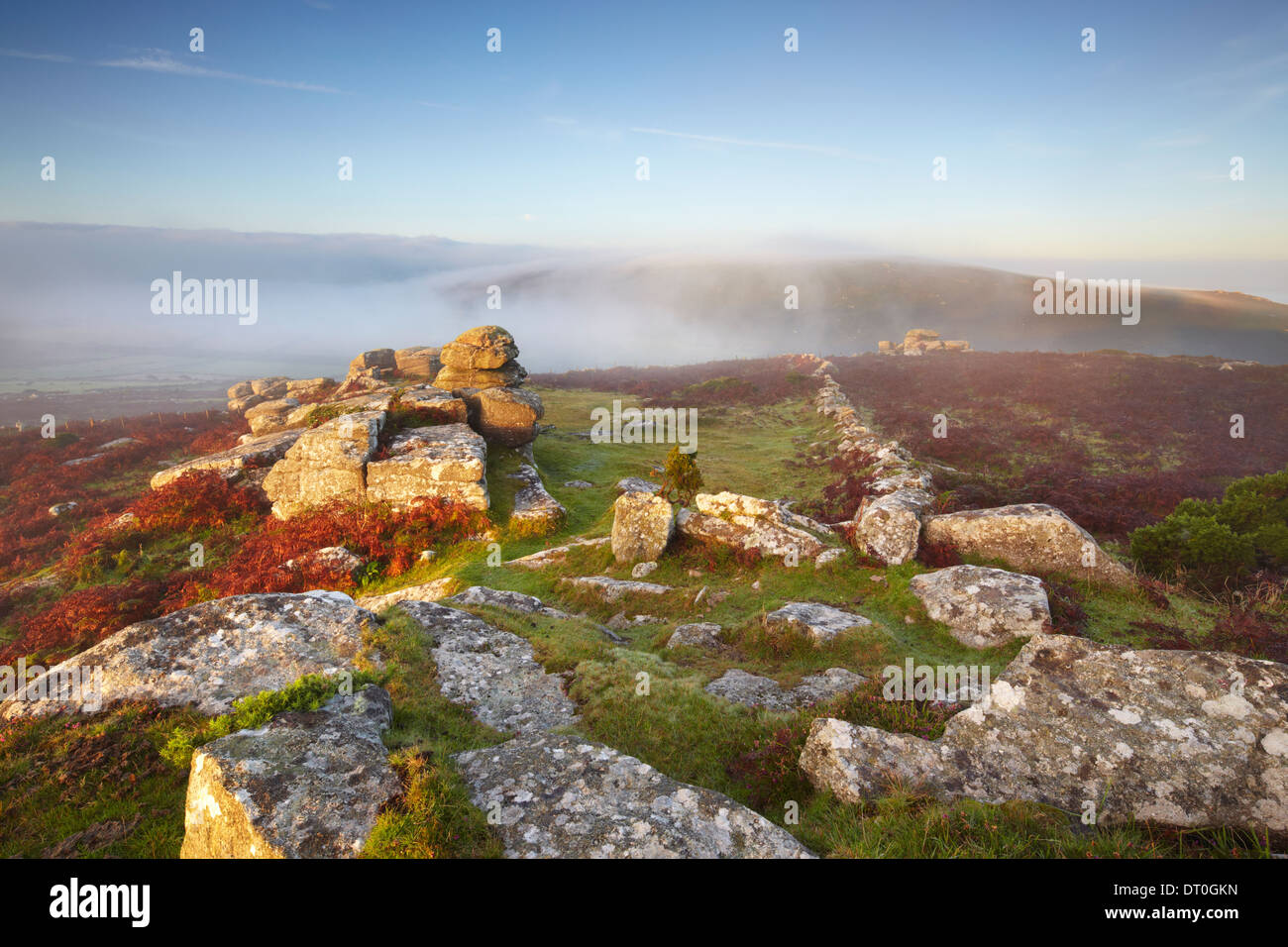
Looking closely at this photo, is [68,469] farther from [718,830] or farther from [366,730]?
[718,830]

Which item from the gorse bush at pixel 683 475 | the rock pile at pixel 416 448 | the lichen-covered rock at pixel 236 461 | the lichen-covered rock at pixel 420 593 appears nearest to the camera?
the lichen-covered rock at pixel 420 593

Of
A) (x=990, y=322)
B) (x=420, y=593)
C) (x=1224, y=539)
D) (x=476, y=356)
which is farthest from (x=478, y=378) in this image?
(x=990, y=322)

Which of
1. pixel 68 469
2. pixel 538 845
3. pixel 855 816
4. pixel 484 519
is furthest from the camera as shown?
pixel 68 469

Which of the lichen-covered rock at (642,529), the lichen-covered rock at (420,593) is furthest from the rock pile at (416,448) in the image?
the lichen-covered rock at (642,529)

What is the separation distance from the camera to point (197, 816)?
5027 millimetres

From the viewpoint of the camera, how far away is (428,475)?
21.0 m

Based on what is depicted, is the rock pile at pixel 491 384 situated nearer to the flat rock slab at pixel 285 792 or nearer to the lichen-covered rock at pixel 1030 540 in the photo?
the lichen-covered rock at pixel 1030 540

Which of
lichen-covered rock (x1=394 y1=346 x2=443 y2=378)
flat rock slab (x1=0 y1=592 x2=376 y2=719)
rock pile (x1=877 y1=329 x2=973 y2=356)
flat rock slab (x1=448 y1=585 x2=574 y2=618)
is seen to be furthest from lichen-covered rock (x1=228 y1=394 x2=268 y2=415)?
rock pile (x1=877 y1=329 x2=973 y2=356)

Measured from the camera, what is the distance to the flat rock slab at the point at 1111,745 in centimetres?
543

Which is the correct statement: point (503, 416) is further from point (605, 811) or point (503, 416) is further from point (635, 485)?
point (605, 811)

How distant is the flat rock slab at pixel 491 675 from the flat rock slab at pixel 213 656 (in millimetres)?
1391
